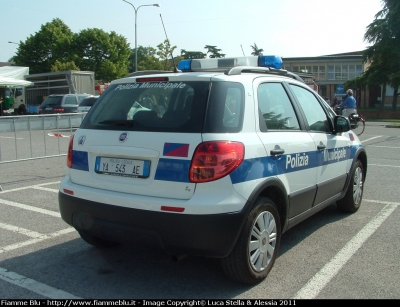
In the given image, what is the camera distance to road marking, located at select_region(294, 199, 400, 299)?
3686mm

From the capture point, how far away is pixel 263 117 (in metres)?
4.03

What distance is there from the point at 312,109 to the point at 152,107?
2032mm

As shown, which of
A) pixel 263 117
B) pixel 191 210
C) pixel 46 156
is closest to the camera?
pixel 191 210

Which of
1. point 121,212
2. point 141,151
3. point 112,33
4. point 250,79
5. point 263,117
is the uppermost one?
point 112,33

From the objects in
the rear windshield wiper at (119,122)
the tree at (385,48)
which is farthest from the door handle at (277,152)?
the tree at (385,48)

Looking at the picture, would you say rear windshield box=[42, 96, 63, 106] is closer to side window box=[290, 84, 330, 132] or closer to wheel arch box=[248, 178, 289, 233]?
side window box=[290, 84, 330, 132]

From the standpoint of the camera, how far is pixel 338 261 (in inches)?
171

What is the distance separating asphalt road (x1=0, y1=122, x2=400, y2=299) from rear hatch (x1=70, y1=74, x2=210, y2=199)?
0.81 metres

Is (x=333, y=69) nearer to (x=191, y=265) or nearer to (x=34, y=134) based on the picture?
(x=34, y=134)

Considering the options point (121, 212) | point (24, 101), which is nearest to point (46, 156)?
point (121, 212)

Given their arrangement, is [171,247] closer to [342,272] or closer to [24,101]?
[342,272]

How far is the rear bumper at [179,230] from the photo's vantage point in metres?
3.38

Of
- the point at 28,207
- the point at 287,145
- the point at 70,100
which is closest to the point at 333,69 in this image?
the point at 70,100

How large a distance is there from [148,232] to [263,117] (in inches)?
56.0
